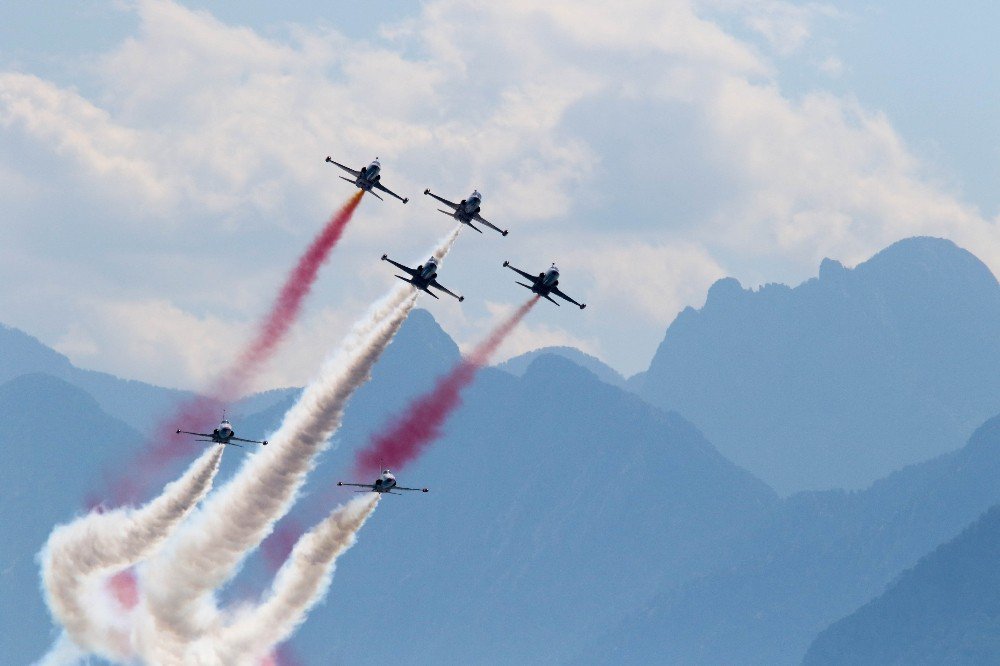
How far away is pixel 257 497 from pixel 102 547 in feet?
70.8

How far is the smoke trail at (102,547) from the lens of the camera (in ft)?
560

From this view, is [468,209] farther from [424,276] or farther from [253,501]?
[253,501]

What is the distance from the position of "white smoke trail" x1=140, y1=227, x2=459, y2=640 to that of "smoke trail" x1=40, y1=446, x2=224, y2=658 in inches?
140

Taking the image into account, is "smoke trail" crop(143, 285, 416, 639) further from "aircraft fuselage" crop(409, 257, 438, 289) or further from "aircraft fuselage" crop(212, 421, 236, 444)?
"aircraft fuselage" crop(212, 421, 236, 444)

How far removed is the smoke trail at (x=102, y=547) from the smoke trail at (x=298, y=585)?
12.4m

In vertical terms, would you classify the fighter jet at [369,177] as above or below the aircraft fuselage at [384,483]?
above

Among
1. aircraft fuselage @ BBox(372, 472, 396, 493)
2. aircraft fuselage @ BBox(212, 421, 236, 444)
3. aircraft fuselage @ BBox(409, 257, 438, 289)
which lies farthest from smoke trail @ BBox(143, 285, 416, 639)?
aircraft fuselage @ BBox(212, 421, 236, 444)

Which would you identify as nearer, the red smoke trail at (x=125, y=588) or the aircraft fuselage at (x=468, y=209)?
the aircraft fuselage at (x=468, y=209)

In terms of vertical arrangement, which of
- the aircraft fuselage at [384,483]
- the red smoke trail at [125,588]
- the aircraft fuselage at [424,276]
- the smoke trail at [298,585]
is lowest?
the red smoke trail at [125,588]

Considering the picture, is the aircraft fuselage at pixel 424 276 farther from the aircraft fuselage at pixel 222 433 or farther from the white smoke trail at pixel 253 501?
the aircraft fuselage at pixel 222 433

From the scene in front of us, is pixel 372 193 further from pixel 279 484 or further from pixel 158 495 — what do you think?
pixel 158 495

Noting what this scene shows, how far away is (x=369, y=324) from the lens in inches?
6422

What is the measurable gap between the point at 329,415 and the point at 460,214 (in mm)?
24203

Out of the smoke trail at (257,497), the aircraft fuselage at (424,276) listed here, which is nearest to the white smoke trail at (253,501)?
the smoke trail at (257,497)
